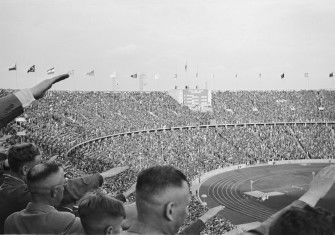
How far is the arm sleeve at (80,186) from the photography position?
12.9 feet

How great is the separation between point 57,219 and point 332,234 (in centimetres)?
221

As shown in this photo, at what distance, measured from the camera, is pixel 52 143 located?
35188 mm

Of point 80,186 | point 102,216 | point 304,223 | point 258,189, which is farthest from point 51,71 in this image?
point 304,223

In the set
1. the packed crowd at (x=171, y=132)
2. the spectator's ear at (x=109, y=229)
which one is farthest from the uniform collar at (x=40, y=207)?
the packed crowd at (x=171, y=132)

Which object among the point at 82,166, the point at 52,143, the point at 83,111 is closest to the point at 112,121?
the point at 83,111

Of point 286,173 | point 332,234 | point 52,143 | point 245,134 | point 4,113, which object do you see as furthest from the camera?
point 245,134

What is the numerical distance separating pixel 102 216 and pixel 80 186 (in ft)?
3.81

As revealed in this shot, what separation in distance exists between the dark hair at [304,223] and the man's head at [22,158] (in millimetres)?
3064

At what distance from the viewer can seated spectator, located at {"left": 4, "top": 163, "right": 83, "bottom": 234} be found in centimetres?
327

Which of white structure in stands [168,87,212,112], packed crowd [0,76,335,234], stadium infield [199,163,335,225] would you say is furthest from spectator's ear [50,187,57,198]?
white structure in stands [168,87,212,112]

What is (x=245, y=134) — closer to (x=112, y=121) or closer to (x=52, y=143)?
(x=112, y=121)

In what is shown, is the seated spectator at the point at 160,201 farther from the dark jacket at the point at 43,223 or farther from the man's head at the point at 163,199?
the dark jacket at the point at 43,223

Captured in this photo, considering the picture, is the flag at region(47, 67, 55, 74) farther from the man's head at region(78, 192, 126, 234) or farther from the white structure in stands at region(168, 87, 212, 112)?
the man's head at region(78, 192, 126, 234)

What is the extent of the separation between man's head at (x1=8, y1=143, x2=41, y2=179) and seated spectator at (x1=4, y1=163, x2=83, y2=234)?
2.82 feet
